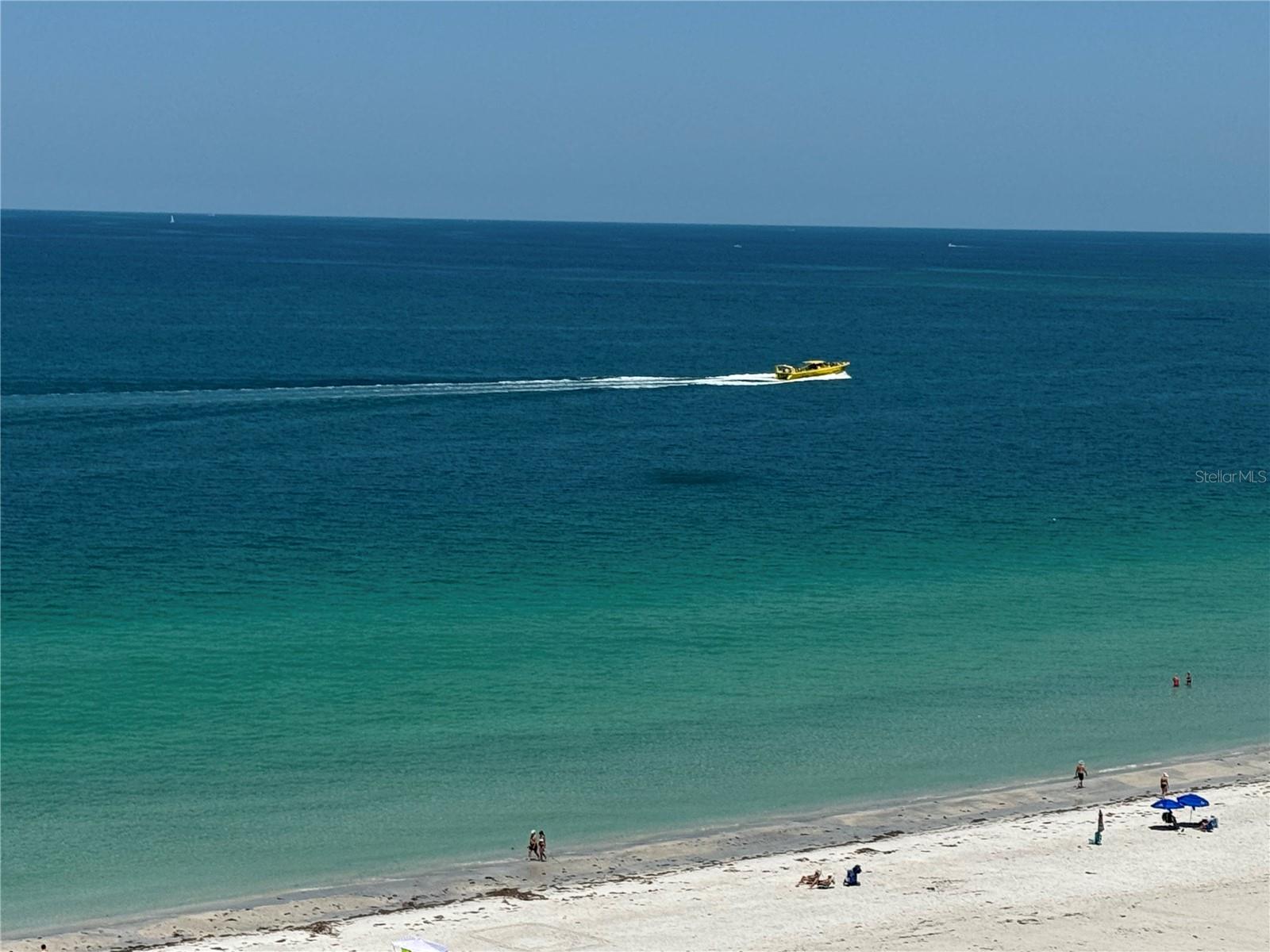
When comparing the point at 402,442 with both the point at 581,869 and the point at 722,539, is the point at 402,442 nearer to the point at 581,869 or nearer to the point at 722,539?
the point at 722,539

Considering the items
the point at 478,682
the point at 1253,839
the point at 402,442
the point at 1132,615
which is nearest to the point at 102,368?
the point at 402,442

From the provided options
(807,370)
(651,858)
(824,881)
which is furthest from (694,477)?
(824,881)

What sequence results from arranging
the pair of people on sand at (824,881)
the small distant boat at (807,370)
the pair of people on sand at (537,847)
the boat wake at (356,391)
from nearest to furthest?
the pair of people on sand at (824,881) → the pair of people on sand at (537,847) → the boat wake at (356,391) → the small distant boat at (807,370)

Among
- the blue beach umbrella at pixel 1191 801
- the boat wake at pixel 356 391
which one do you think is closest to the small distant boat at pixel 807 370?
the boat wake at pixel 356 391

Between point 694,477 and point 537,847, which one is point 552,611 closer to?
point 537,847

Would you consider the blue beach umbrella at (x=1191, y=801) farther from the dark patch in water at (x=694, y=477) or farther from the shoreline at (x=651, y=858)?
the dark patch in water at (x=694, y=477)

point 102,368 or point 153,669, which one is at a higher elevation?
point 102,368
